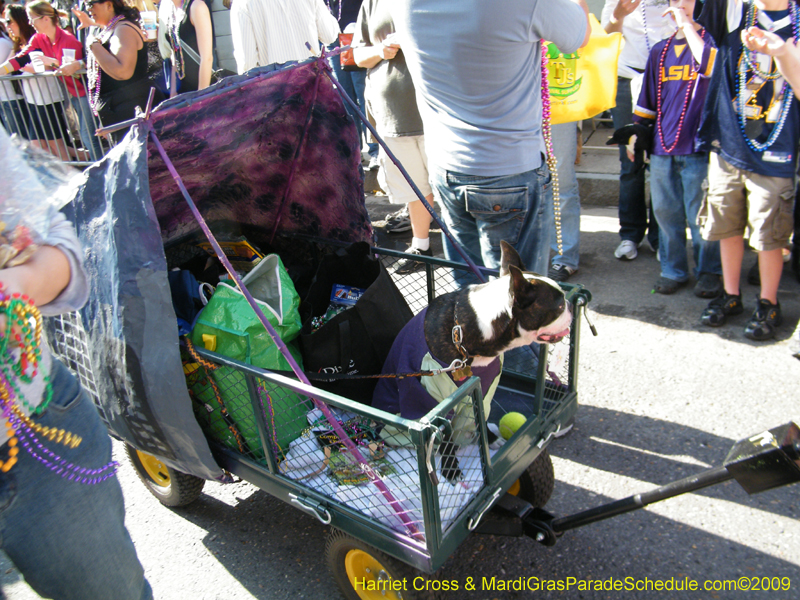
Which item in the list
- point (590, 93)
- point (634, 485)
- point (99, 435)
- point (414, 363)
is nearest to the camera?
point (99, 435)

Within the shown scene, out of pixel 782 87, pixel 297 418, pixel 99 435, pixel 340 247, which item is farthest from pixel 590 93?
pixel 99 435

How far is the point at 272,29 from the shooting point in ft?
16.2

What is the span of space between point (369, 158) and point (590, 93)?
4070 mm

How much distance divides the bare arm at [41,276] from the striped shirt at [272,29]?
13.3 feet

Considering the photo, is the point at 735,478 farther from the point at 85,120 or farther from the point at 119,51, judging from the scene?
the point at 85,120

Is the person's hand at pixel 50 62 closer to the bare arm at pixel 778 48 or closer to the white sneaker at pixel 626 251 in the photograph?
the white sneaker at pixel 626 251

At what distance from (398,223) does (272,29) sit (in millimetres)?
2113

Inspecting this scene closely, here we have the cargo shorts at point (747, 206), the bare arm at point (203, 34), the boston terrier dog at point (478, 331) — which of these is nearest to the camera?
the boston terrier dog at point (478, 331)

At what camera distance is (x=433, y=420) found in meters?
1.61

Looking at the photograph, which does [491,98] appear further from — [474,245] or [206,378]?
[206,378]

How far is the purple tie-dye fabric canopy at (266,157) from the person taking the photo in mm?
2404

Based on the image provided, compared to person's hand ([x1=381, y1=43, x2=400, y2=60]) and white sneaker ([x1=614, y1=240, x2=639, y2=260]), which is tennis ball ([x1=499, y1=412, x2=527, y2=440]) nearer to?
person's hand ([x1=381, y1=43, x2=400, y2=60])

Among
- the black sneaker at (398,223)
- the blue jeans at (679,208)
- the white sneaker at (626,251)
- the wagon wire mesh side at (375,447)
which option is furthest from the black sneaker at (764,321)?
the black sneaker at (398,223)

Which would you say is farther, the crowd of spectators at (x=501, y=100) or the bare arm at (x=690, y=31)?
the bare arm at (x=690, y=31)
